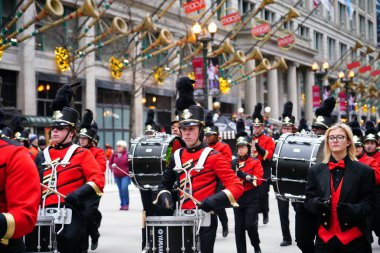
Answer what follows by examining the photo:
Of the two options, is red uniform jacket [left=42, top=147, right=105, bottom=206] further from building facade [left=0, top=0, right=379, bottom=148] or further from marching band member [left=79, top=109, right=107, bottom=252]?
building facade [left=0, top=0, right=379, bottom=148]

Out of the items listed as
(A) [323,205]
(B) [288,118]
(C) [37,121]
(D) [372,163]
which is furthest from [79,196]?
(C) [37,121]

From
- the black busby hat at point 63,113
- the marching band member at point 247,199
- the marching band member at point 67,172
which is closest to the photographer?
the marching band member at point 67,172

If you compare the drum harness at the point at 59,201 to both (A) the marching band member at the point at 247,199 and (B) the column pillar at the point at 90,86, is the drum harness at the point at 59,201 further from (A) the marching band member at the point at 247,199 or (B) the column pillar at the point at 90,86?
(B) the column pillar at the point at 90,86

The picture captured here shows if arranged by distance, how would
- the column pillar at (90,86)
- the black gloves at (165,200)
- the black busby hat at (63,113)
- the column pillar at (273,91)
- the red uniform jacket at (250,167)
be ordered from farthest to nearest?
the column pillar at (273,91)
the column pillar at (90,86)
the red uniform jacket at (250,167)
the black busby hat at (63,113)
the black gloves at (165,200)

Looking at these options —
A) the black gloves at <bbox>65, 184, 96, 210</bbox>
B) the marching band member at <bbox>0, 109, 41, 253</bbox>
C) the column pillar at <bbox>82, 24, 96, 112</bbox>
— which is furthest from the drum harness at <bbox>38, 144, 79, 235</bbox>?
the column pillar at <bbox>82, 24, 96, 112</bbox>

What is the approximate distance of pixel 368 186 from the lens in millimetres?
5707

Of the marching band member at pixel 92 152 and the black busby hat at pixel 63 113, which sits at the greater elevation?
the black busby hat at pixel 63 113

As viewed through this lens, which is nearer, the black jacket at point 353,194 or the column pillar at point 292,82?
the black jacket at point 353,194

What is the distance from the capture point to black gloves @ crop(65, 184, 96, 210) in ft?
21.0

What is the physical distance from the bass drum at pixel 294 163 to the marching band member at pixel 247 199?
Answer: 59 cm

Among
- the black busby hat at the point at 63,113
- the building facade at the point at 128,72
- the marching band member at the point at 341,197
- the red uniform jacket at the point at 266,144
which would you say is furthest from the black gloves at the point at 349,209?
the building facade at the point at 128,72

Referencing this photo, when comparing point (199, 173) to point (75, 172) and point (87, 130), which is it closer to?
point (75, 172)

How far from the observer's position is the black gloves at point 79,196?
6.39 metres

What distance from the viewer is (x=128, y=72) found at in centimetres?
3647
